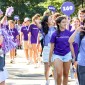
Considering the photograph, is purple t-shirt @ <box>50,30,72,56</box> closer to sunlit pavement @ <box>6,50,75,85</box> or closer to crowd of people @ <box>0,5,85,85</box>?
crowd of people @ <box>0,5,85,85</box>

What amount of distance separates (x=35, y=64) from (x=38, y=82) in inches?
180

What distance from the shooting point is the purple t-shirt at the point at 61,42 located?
907 cm

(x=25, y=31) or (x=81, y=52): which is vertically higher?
(x=81, y=52)

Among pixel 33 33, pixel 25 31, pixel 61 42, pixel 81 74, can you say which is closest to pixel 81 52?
pixel 81 74

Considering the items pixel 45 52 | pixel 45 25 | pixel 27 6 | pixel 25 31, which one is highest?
pixel 45 25

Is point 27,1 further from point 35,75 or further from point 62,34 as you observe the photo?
point 62,34

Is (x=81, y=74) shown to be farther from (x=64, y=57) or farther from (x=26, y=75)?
(x=26, y=75)

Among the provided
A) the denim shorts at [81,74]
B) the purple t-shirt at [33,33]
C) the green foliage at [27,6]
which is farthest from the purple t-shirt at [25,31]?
the green foliage at [27,6]

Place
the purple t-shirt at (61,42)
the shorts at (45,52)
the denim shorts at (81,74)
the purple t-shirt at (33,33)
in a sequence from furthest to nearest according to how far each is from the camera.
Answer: the purple t-shirt at (33,33) → the shorts at (45,52) → the purple t-shirt at (61,42) → the denim shorts at (81,74)

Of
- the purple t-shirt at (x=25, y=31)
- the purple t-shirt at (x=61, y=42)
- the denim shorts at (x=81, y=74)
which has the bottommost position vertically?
the purple t-shirt at (x=25, y=31)

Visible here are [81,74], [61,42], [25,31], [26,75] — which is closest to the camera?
[81,74]

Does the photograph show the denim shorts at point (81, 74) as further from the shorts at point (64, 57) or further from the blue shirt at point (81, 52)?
the shorts at point (64, 57)

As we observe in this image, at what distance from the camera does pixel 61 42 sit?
9.11 meters

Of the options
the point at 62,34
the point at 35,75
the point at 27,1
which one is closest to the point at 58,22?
the point at 62,34
